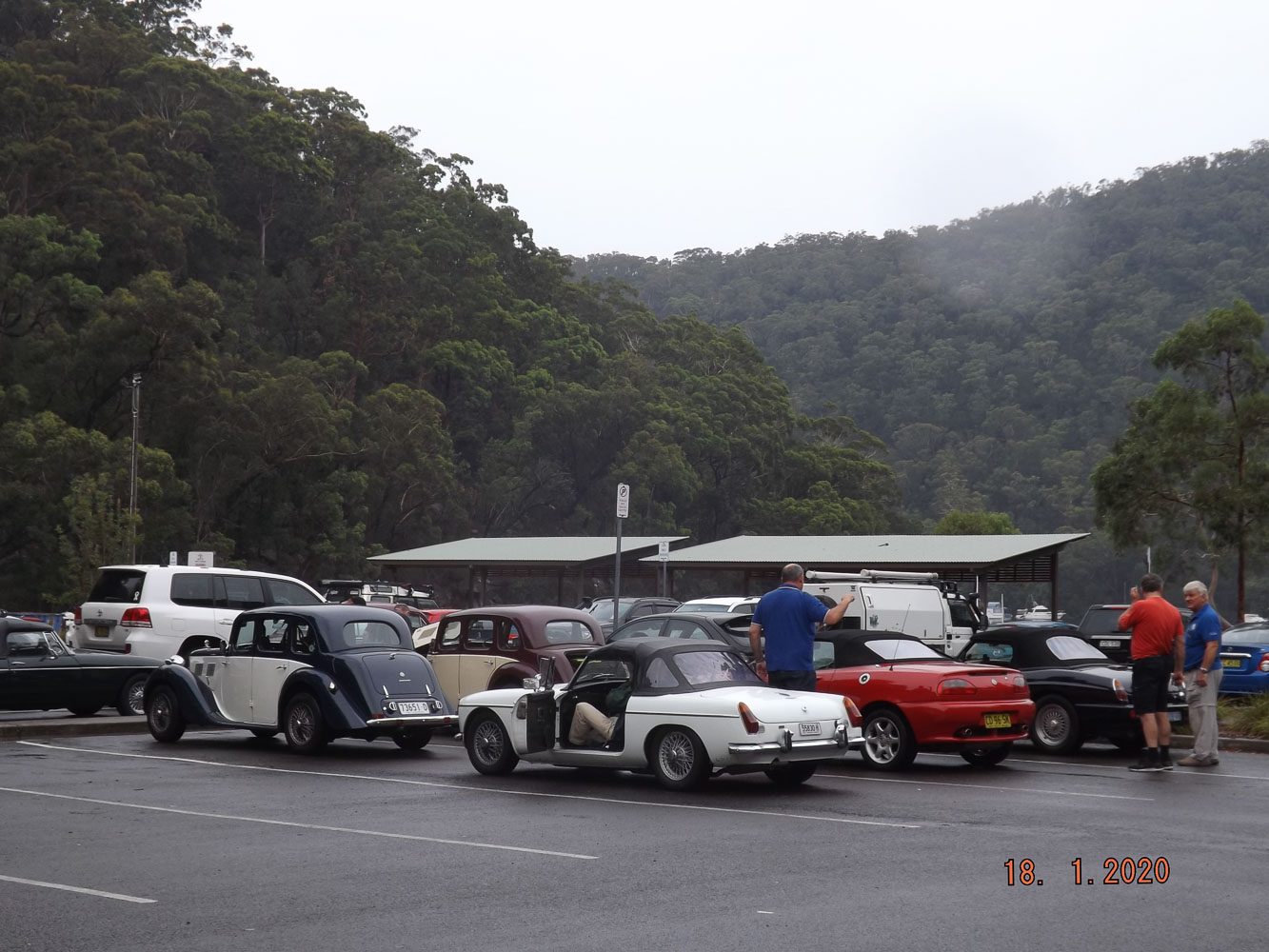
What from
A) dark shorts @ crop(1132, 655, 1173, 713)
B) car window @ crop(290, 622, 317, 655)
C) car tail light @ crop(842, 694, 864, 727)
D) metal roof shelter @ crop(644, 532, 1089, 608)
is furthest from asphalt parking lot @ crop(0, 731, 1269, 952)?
metal roof shelter @ crop(644, 532, 1089, 608)

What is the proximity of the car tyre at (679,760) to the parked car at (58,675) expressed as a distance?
912 centimetres

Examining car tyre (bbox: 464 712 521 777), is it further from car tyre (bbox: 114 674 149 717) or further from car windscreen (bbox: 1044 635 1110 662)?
car tyre (bbox: 114 674 149 717)

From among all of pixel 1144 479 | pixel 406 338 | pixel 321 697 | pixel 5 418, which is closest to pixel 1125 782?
pixel 321 697

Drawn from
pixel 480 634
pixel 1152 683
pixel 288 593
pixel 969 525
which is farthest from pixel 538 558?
pixel 1152 683

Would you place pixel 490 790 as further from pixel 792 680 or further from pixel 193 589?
pixel 193 589

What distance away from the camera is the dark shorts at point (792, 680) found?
14.2 meters

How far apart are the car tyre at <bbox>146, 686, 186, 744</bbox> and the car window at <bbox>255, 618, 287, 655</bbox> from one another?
1.33 metres

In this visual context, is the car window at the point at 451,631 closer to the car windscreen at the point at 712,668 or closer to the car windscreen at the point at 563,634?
the car windscreen at the point at 563,634

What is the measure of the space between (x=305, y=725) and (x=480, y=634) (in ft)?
11.1

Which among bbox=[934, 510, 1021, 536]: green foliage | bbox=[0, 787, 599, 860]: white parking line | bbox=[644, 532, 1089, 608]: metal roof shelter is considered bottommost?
bbox=[0, 787, 599, 860]: white parking line

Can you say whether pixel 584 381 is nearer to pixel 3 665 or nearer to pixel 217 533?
pixel 217 533

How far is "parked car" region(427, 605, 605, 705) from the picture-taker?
18.4 meters

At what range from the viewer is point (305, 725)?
15969mm

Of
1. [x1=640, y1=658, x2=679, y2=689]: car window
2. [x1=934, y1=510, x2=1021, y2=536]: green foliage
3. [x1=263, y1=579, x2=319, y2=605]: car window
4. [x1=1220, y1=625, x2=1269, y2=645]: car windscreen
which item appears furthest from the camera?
[x1=934, y1=510, x2=1021, y2=536]: green foliage
